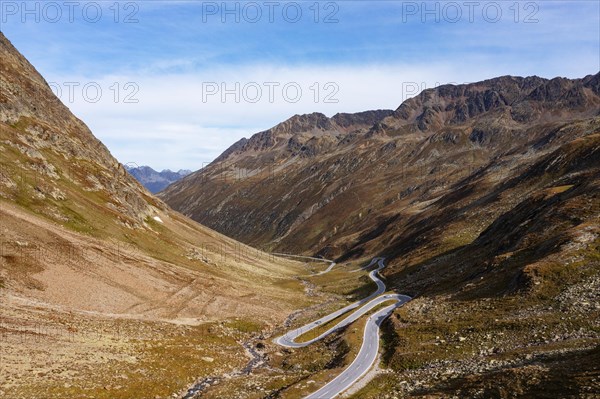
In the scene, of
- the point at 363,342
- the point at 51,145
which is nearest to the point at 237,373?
the point at 363,342

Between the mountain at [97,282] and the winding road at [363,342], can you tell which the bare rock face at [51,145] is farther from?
the winding road at [363,342]

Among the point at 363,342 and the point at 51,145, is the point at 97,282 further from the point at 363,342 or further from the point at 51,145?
the point at 51,145

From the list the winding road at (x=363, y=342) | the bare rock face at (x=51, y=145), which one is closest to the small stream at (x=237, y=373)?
the winding road at (x=363, y=342)

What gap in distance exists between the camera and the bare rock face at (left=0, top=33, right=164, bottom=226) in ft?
380

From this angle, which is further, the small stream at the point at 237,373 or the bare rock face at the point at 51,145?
the bare rock face at the point at 51,145

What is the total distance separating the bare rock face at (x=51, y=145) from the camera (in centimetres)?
11569

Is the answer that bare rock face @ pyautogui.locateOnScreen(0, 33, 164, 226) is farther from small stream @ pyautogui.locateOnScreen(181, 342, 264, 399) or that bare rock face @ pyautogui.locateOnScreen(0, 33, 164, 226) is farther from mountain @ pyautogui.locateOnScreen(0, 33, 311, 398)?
small stream @ pyautogui.locateOnScreen(181, 342, 264, 399)

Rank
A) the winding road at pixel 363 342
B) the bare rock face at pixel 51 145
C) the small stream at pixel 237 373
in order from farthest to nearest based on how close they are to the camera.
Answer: the bare rock face at pixel 51 145
the small stream at pixel 237 373
the winding road at pixel 363 342

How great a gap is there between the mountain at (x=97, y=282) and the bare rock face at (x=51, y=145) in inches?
20.2

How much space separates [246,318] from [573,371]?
64.1 m

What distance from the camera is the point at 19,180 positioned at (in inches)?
3969

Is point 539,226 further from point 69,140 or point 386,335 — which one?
point 69,140

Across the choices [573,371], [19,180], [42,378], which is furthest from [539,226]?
[19,180]

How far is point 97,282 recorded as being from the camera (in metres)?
80.8
